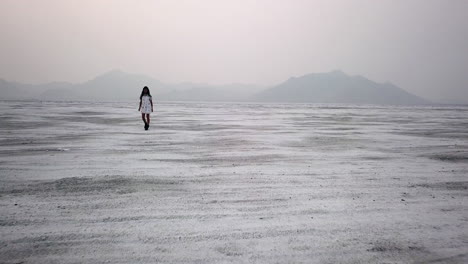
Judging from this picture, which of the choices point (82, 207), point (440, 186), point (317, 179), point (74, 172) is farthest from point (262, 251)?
point (74, 172)

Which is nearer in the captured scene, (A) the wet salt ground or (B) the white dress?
(A) the wet salt ground

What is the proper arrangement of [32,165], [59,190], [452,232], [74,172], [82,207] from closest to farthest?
[452,232] → [82,207] → [59,190] → [74,172] → [32,165]

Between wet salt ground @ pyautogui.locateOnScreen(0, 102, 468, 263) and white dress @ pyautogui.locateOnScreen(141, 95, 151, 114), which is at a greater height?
white dress @ pyautogui.locateOnScreen(141, 95, 151, 114)

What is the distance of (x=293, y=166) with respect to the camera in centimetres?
774

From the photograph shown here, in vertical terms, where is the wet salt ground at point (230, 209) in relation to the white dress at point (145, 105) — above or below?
below

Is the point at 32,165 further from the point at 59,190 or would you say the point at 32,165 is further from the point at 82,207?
the point at 82,207

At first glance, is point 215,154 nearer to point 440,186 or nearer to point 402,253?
point 440,186

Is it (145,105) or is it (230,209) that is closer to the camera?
(230,209)

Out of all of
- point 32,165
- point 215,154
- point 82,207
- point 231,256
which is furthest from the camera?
point 215,154

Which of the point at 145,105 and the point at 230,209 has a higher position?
the point at 145,105

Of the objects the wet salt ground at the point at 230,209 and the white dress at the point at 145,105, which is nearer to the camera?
the wet salt ground at the point at 230,209

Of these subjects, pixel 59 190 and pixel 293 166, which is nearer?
pixel 59 190

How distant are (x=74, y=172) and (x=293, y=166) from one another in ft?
15.1

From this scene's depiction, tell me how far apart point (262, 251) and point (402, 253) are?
1.32 m
